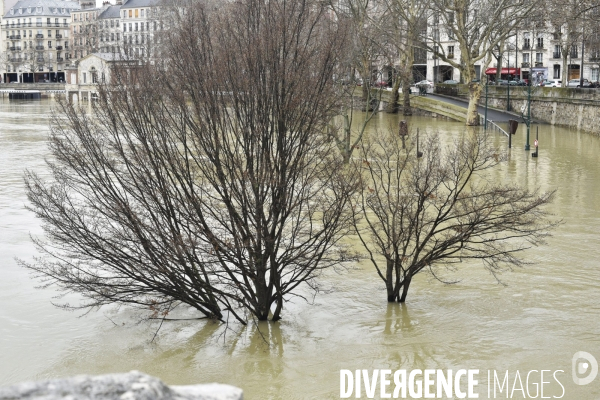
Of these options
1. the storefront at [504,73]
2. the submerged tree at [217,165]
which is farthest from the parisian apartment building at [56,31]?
the submerged tree at [217,165]

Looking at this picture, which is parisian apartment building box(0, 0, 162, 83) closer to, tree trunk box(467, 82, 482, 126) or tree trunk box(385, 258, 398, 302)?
tree trunk box(467, 82, 482, 126)

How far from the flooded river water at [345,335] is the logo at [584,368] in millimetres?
115

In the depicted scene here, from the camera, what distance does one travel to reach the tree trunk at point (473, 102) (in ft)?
160

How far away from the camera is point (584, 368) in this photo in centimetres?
1241

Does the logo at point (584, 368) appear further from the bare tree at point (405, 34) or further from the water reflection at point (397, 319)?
the bare tree at point (405, 34)

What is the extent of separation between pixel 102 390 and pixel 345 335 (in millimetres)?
11657

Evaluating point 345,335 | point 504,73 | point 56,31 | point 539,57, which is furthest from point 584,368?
point 56,31

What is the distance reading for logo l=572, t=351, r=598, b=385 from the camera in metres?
12.0

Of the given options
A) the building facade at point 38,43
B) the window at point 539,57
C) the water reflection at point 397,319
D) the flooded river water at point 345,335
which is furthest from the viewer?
the building facade at point 38,43

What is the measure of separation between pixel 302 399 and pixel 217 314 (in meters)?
3.41

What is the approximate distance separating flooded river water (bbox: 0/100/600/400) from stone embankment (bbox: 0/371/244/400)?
9213mm

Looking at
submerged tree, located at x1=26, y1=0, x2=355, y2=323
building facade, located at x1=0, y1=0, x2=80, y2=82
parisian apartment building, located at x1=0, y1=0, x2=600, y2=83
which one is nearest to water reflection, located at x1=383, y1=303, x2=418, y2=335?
submerged tree, located at x1=26, y1=0, x2=355, y2=323

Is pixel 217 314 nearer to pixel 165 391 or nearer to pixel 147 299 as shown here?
pixel 147 299

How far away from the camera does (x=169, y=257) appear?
44.0 feet
